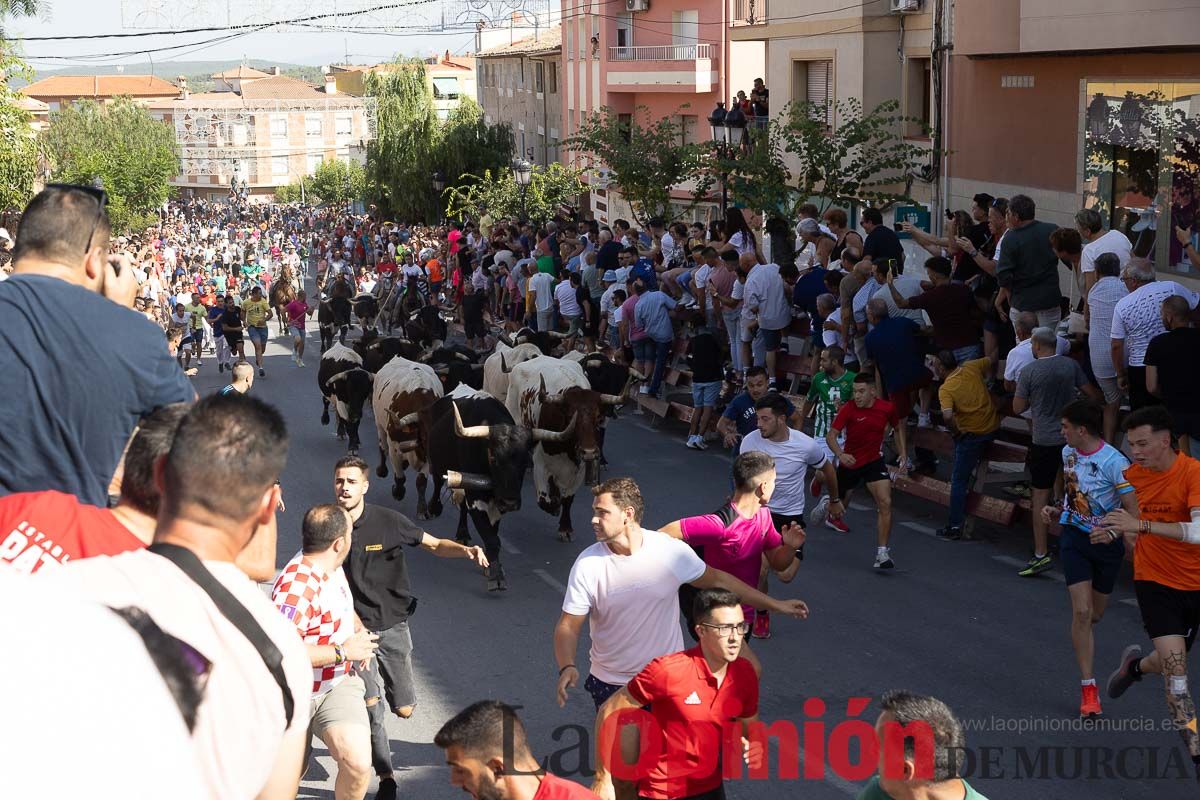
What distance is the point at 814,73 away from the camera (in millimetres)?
27906

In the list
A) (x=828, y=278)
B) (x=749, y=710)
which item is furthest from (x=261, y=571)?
(x=828, y=278)

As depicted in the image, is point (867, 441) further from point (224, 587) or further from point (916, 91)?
point (916, 91)

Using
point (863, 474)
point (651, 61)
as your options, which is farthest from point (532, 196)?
point (863, 474)

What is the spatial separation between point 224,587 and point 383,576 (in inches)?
219

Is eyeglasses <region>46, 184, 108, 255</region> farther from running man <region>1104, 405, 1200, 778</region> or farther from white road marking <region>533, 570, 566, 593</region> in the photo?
white road marking <region>533, 570, 566, 593</region>

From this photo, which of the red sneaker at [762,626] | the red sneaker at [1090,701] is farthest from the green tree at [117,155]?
the red sneaker at [1090,701]

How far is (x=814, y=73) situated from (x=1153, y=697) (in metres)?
20.7

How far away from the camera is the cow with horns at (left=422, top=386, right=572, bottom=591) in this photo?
12266 mm

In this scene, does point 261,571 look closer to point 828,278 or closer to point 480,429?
point 480,429

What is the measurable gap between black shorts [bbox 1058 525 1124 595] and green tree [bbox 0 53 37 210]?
86.4 feet

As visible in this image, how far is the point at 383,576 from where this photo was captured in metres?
8.22

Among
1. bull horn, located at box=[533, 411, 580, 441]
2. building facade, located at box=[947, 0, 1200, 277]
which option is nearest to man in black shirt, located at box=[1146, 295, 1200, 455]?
bull horn, located at box=[533, 411, 580, 441]

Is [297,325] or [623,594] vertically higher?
[623,594]

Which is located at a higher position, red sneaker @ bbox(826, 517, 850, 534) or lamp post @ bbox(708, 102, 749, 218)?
lamp post @ bbox(708, 102, 749, 218)
